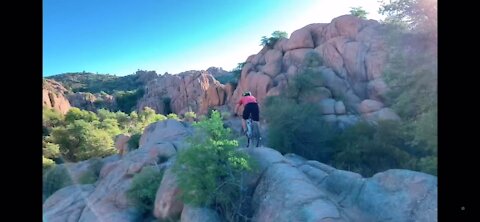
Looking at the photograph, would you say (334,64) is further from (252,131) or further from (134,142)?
(252,131)

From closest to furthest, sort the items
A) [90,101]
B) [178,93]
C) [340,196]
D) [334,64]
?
[340,196] < [334,64] < [178,93] < [90,101]

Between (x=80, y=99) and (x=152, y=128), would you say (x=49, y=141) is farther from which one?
(x=80, y=99)

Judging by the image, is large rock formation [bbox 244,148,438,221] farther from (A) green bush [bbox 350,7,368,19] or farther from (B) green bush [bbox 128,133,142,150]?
(A) green bush [bbox 350,7,368,19]

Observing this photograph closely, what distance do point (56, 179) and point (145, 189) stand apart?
11.5 m

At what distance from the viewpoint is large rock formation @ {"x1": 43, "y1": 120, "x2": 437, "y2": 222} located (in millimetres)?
9828

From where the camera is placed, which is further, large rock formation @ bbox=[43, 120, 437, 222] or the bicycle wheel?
the bicycle wheel

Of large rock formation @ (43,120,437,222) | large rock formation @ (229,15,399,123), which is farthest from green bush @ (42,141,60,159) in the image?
large rock formation @ (43,120,437,222)

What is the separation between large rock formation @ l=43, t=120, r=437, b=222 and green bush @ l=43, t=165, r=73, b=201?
6456mm

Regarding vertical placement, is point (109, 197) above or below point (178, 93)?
below

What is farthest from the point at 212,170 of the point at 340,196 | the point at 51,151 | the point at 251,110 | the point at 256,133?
the point at 51,151

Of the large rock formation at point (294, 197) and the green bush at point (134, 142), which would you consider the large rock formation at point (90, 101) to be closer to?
the green bush at point (134, 142)

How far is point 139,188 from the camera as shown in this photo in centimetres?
1509

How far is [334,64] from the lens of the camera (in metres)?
33.2
